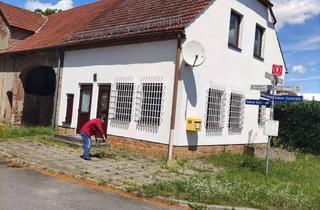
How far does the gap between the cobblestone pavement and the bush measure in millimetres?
8375

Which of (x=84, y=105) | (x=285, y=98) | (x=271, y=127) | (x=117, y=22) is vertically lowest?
(x=271, y=127)

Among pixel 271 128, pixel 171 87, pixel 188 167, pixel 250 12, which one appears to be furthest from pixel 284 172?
pixel 250 12

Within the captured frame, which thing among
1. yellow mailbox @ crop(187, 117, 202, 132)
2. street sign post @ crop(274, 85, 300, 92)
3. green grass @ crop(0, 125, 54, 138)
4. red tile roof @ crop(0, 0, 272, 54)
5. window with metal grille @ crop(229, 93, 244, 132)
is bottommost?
green grass @ crop(0, 125, 54, 138)

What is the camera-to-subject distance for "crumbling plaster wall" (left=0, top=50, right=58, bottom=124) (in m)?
19.6

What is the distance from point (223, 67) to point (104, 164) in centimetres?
601

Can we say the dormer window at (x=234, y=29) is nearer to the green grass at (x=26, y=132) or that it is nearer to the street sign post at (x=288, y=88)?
the street sign post at (x=288, y=88)

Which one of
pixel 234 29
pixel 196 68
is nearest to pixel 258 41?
pixel 234 29

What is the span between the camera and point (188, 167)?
12.0 meters

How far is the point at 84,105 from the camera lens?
16531 millimetres

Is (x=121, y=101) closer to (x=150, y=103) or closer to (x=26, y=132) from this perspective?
(x=150, y=103)

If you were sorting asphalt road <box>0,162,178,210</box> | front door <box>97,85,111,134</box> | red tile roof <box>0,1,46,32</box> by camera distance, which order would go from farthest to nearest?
red tile roof <box>0,1,46,32</box>
front door <box>97,85,111,134</box>
asphalt road <box>0,162,178,210</box>

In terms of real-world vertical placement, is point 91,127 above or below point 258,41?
below

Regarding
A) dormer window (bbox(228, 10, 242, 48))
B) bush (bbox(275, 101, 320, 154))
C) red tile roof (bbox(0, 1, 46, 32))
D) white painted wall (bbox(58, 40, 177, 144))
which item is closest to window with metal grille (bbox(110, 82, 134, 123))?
white painted wall (bbox(58, 40, 177, 144))

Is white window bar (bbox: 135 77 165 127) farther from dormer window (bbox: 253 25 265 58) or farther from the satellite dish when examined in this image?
dormer window (bbox: 253 25 265 58)
